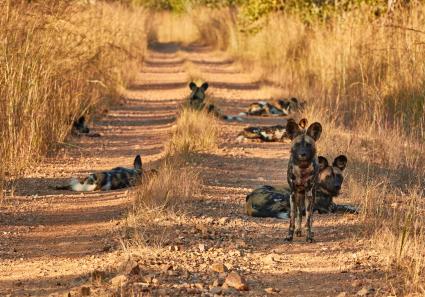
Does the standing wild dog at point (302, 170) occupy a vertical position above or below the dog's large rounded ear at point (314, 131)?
below

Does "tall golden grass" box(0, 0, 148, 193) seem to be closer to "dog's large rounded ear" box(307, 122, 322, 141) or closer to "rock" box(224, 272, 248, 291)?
"dog's large rounded ear" box(307, 122, 322, 141)

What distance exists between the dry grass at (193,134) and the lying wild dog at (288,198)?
7.87 ft

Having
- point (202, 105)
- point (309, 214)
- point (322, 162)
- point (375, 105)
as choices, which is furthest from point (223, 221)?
point (202, 105)

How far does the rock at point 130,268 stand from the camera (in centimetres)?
551

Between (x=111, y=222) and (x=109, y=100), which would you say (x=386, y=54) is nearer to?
(x=109, y=100)

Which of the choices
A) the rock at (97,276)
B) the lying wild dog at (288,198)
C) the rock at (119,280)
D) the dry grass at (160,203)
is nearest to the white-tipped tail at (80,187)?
the dry grass at (160,203)

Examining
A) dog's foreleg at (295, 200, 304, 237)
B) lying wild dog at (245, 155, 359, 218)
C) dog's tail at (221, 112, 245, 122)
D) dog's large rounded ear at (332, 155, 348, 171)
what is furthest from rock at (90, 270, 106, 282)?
dog's tail at (221, 112, 245, 122)

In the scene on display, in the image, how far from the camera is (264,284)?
5.58m

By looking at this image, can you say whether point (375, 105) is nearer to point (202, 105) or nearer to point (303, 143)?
point (202, 105)

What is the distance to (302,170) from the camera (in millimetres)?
6578

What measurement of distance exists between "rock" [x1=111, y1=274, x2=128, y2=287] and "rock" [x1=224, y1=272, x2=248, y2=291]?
0.57 metres

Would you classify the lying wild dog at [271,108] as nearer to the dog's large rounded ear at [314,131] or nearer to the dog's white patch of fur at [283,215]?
the dog's white patch of fur at [283,215]

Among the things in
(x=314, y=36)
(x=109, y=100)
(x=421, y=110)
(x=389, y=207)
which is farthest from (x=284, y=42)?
(x=389, y=207)

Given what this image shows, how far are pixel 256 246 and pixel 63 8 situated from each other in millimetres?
4907
